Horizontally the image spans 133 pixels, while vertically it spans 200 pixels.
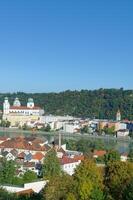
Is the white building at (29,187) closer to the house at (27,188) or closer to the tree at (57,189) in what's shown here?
the house at (27,188)

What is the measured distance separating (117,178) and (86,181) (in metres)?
0.60

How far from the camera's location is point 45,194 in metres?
8.41

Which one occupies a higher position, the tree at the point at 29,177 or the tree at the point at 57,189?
the tree at the point at 57,189

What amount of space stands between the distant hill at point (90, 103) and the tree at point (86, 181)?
31606 mm

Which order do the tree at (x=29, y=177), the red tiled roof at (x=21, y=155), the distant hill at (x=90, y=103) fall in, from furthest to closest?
the distant hill at (x=90, y=103)
the red tiled roof at (x=21, y=155)
the tree at (x=29, y=177)

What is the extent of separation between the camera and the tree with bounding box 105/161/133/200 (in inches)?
332

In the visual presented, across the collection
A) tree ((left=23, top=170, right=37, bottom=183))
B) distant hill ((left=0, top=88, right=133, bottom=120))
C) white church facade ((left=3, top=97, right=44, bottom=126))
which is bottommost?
tree ((left=23, top=170, right=37, bottom=183))

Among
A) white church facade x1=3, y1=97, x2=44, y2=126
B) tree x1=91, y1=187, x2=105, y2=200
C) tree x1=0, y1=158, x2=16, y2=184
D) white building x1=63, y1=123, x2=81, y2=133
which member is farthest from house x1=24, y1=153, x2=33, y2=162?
white church facade x1=3, y1=97, x2=44, y2=126

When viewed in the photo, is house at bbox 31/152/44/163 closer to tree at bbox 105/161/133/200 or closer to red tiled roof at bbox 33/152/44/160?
red tiled roof at bbox 33/152/44/160

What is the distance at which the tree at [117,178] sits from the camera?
8421 mm

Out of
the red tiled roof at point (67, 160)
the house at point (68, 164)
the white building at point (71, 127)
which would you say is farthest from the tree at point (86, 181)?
the white building at point (71, 127)

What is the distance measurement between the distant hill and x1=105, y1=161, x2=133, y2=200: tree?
31462 mm

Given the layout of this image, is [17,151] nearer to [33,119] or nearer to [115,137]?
[115,137]

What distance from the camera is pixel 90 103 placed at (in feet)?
147
